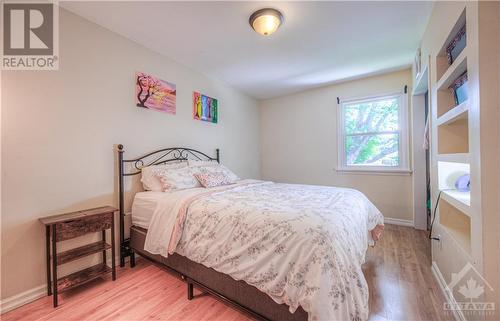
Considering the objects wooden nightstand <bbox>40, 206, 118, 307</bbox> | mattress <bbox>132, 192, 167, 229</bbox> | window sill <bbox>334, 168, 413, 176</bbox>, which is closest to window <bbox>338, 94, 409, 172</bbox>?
window sill <bbox>334, 168, 413, 176</bbox>

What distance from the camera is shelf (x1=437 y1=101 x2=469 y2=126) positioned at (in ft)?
4.43

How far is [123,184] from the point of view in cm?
231

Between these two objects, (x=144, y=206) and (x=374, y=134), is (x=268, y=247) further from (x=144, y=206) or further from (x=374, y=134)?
(x=374, y=134)

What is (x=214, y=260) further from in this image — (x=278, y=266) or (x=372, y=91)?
(x=372, y=91)

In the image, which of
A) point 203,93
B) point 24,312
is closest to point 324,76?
point 203,93

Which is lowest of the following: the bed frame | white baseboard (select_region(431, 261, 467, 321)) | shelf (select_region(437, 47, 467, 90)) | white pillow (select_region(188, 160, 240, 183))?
white baseboard (select_region(431, 261, 467, 321))

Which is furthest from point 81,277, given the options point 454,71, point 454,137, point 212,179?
point 454,137

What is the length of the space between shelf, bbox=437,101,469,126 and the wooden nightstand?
9.42 feet

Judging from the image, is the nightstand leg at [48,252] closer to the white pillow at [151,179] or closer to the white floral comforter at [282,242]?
the white floral comforter at [282,242]

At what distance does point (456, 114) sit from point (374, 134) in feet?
7.48

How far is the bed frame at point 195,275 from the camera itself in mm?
1317

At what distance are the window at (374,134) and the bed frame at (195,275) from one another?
3.05 m

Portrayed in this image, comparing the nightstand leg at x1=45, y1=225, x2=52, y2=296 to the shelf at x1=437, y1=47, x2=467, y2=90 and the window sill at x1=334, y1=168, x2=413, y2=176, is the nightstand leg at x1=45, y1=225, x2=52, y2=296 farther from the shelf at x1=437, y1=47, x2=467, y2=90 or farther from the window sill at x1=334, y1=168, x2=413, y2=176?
the window sill at x1=334, y1=168, x2=413, y2=176

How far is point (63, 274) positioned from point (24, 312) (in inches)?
13.1
